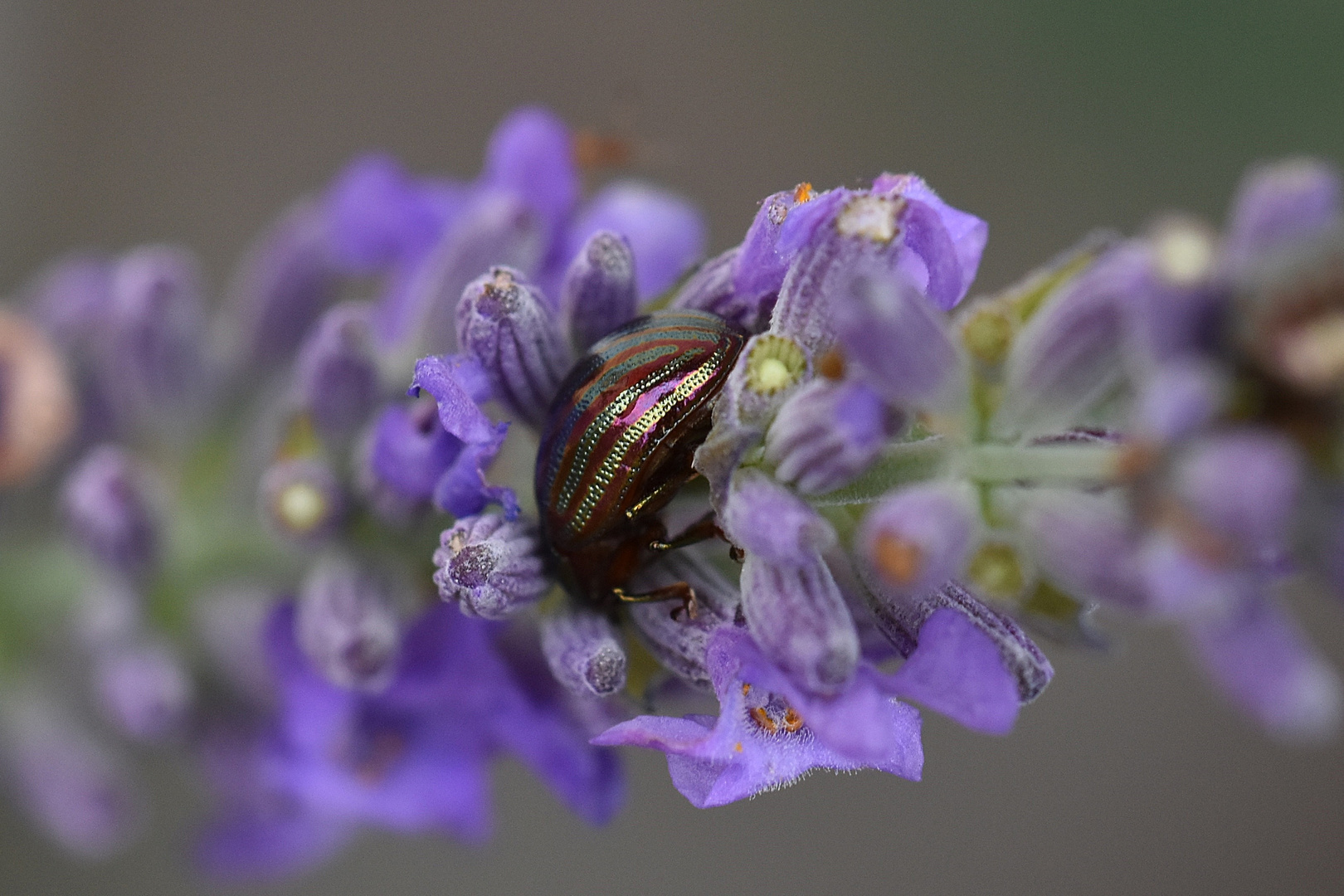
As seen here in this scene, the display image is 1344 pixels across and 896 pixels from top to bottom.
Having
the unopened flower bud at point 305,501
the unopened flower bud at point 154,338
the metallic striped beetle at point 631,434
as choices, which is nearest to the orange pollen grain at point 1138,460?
the metallic striped beetle at point 631,434

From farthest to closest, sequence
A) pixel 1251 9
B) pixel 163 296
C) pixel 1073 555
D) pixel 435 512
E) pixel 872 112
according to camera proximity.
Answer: pixel 872 112 → pixel 1251 9 → pixel 163 296 → pixel 435 512 → pixel 1073 555

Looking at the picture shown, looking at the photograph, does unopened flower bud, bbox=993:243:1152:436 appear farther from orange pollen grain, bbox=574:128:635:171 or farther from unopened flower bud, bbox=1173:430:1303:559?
orange pollen grain, bbox=574:128:635:171

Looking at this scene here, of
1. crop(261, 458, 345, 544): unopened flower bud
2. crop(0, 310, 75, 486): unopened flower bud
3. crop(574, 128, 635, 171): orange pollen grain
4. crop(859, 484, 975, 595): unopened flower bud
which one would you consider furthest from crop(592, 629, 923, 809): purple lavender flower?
crop(0, 310, 75, 486): unopened flower bud

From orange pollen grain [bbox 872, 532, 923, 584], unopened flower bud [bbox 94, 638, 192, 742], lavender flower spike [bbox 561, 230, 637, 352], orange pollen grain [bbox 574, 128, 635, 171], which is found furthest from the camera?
orange pollen grain [bbox 574, 128, 635, 171]

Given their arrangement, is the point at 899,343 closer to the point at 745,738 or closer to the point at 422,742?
the point at 745,738

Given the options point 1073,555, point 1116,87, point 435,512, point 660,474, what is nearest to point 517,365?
point 660,474

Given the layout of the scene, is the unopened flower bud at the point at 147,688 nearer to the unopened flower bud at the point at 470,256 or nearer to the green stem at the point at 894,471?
the unopened flower bud at the point at 470,256

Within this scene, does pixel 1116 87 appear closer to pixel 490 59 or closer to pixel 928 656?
pixel 490 59
